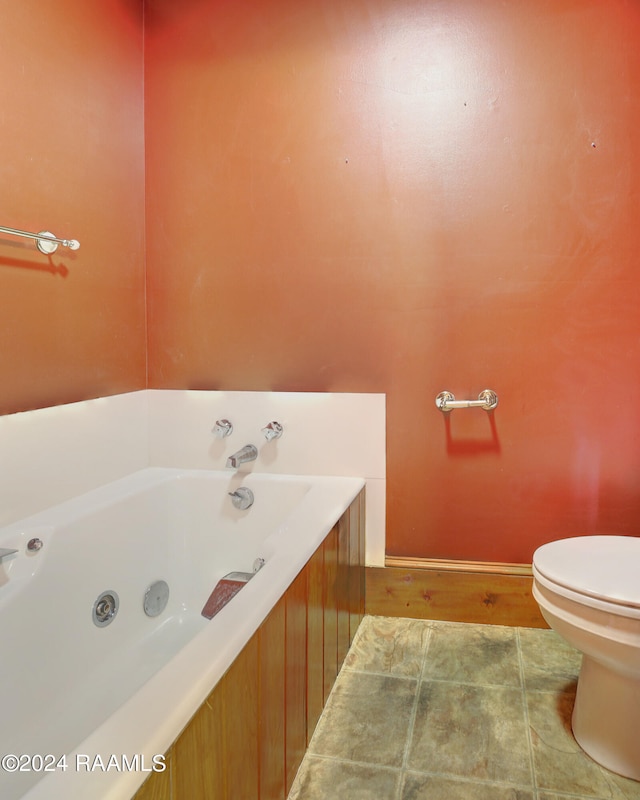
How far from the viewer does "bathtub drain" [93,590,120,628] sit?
1.63 metres

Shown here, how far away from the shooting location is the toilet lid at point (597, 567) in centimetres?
130

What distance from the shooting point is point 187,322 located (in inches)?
90.8

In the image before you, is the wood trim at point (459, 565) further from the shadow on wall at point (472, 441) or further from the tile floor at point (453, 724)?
the shadow on wall at point (472, 441)

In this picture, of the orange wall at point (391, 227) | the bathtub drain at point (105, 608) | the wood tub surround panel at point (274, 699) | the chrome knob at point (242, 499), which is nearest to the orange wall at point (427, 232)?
the orange wall at point (391, 227)

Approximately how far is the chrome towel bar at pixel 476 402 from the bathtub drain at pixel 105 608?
1217 mm

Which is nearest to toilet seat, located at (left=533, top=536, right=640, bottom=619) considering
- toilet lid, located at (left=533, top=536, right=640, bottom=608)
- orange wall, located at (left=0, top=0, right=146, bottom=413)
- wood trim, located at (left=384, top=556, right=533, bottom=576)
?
toilet lid, located at (left=533, top=536, right=640, bottom=608)

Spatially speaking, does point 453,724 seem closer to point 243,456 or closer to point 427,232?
point 243,456

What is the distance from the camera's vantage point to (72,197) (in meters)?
1.90

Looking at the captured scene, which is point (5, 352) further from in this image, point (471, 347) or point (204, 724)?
point (471, 347)

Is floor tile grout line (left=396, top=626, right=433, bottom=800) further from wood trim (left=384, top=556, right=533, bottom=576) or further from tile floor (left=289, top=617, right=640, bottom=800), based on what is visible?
wood trim (left=384, top=556, right=533, bottom=576)

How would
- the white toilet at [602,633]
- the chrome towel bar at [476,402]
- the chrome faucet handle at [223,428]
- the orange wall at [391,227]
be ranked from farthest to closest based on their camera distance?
the chrome faucet handle at [223,428] < the chrome towel bar at [476,402] < the orange wall at [391,227] < the white toilet at [602,633]

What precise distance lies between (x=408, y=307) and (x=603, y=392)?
2.34ft

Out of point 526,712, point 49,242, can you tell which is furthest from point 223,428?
point 526,712

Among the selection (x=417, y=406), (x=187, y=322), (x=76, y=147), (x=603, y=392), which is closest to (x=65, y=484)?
(x=187, y=322)
